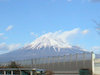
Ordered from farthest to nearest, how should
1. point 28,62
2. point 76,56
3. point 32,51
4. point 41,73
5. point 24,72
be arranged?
point 32,51, point 28,62, point 76,56, point 24,72, point 41,73

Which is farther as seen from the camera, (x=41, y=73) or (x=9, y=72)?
(x=9, y=72)

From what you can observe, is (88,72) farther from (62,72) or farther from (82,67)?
(62,72)

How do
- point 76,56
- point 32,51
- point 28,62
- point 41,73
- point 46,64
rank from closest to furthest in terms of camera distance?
point 41,73 < point 76,56 < point 46,64 < point 28,62 < point 32,51

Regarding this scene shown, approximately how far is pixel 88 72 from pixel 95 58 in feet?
8.80

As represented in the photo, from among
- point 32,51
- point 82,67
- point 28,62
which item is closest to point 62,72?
point 82,67

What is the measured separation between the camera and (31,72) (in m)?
43.5

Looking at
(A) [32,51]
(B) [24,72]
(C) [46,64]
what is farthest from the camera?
(A) [32,51]

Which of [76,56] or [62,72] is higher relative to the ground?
[76,56]

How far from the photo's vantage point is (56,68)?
53781 mm

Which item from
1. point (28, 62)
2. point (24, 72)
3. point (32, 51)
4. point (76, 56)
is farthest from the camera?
point (32, 51)

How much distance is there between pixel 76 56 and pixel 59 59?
6.00 metres

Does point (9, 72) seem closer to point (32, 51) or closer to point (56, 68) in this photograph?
point (56, 68)

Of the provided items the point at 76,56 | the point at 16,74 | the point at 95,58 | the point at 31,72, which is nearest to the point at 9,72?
the point at 16,74

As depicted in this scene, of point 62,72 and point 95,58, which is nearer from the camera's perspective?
point 95,58
